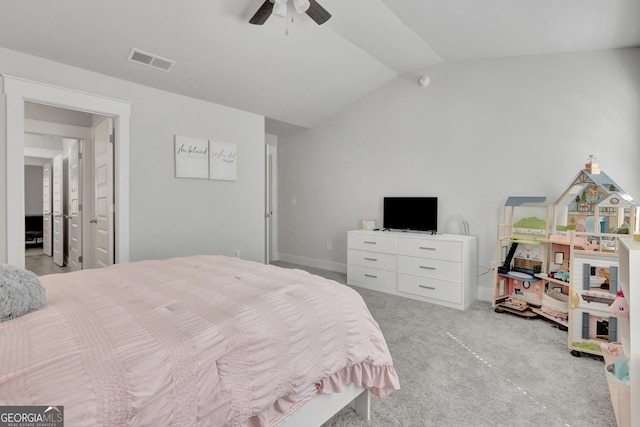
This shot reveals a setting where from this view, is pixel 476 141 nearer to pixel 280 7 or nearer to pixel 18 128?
pixel 280 7

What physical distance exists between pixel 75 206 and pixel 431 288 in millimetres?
5004

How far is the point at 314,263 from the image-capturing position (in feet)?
17.7

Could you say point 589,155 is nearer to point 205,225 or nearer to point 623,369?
point 623,369

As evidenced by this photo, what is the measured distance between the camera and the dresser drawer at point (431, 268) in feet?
11.2

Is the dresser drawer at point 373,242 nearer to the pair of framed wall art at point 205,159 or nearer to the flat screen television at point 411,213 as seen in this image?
the flat screen television at point 411,213

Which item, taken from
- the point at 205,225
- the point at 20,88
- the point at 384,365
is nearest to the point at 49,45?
the point at 20,88

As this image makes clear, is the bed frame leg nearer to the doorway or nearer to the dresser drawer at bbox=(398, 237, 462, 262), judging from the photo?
the dresser drawer at bbox=(398, 237, 462, 262)

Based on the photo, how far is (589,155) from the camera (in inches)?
120

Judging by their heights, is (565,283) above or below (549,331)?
above

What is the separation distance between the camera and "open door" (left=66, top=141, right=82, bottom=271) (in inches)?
179

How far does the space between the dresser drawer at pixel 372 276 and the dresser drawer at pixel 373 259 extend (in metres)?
0.05

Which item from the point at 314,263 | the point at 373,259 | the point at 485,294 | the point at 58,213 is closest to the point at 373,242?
the point at 373,259

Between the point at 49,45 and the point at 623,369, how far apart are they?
436 cm

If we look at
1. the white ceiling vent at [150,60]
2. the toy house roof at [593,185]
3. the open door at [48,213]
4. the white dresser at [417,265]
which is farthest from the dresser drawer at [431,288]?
the open door at [48,213]
